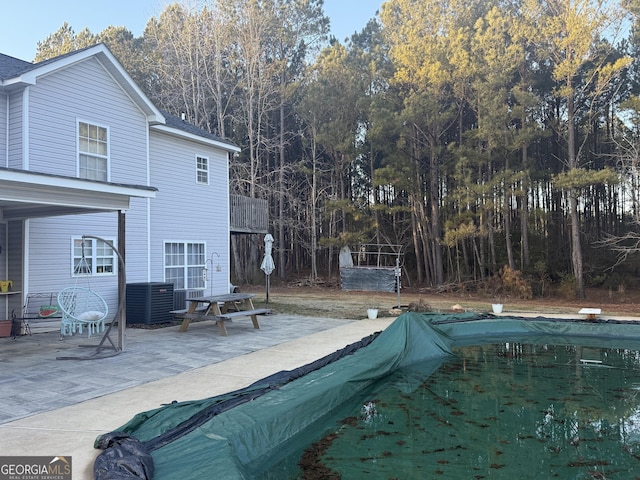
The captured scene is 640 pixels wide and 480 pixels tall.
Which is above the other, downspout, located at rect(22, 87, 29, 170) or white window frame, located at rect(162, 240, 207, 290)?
downspout, located at rect(22, 87, 29, 170)

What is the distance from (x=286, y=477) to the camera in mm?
3346

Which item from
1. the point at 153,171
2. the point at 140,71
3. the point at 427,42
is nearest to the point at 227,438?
the point at 153,171

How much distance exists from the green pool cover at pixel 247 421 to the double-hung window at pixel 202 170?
7106mm

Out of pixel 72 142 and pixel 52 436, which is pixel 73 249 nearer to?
pixel 72 142

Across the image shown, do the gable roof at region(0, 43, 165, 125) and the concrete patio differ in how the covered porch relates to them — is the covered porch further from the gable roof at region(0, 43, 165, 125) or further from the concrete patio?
the gable roof at region(0, 43, 165, 125)

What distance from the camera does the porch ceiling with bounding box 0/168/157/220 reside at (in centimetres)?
567

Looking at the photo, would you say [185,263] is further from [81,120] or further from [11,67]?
[11,67]

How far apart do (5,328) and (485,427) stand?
7710mm

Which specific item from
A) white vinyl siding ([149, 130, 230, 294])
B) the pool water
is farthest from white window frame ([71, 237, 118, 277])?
the pool water

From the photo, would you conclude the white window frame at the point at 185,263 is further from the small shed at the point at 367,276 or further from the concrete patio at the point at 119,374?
the small shed at the point at 367,276

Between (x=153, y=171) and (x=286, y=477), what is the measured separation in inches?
350

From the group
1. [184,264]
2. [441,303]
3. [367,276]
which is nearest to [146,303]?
[184,264]

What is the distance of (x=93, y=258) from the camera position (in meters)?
9.36

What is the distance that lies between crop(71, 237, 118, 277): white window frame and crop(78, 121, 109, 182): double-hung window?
1.29 metres
